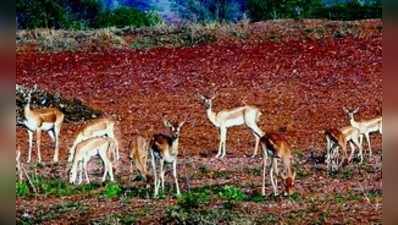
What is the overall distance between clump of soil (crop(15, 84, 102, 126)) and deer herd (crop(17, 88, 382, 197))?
0.02 meters

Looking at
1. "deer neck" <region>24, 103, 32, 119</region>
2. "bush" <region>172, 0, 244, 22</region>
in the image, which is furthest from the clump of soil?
"bush" <region>172, 0, 244, 22</region>

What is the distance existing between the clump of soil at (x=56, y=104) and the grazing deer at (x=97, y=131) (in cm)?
3

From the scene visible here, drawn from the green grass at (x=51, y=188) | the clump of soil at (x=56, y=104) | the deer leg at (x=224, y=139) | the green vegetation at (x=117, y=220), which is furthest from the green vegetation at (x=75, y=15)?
the green vegetation at (x=117, y=220)

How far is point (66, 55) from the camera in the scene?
3.57 meters

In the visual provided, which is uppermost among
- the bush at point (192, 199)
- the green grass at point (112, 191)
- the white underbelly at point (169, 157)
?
the white underbelly at point (169, 157)

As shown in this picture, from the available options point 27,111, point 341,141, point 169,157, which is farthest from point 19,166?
point 341,141

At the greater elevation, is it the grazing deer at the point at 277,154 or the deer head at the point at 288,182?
the grazing deer at the point at 277,154

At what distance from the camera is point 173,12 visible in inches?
138

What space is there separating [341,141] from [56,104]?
1.06 metres

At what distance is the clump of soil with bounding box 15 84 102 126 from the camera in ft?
11.5

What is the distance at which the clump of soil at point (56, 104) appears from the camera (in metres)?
3.51

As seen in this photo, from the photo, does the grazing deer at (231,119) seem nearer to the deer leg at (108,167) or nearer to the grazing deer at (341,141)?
the grazing deer at (341,141)

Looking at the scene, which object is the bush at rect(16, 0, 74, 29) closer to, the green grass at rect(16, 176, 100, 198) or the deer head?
the green grass at rect(16, 176, 100, 198)

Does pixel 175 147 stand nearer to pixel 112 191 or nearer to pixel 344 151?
pixel 112 191
